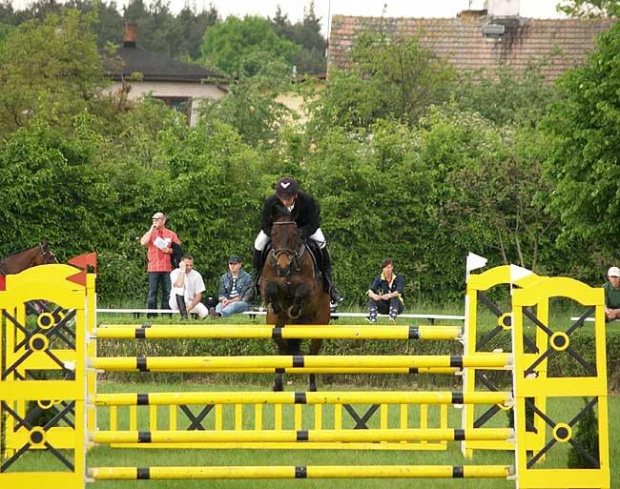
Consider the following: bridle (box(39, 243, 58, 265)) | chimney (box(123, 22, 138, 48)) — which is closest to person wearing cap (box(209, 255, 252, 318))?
bridle (box(39, 243, 58, 265))

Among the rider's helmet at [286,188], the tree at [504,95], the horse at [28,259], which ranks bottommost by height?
the horse at [28,259]

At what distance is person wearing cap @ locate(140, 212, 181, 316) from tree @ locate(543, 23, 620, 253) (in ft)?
19.3

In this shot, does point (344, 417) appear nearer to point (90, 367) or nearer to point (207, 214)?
point (90, 367)

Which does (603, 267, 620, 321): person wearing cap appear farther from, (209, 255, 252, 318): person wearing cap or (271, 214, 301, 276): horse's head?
(271, 214, 301, 276): horse's head

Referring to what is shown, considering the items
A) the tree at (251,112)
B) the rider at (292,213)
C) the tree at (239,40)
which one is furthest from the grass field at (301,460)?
the tree at (239,40)

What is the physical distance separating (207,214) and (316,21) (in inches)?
4267

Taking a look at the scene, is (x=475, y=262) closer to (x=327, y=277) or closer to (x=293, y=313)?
(x=293, y=313)

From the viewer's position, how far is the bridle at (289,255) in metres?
12.2

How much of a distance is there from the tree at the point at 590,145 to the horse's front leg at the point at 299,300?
27.2 ft

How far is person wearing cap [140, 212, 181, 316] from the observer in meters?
20.9

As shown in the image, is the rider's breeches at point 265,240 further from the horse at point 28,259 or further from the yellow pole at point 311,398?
the horse at point 28,259

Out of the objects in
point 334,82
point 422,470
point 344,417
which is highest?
point 334,82

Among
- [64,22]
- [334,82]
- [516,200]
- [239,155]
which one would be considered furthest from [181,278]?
[64,22]

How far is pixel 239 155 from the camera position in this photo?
24875 millimetres
